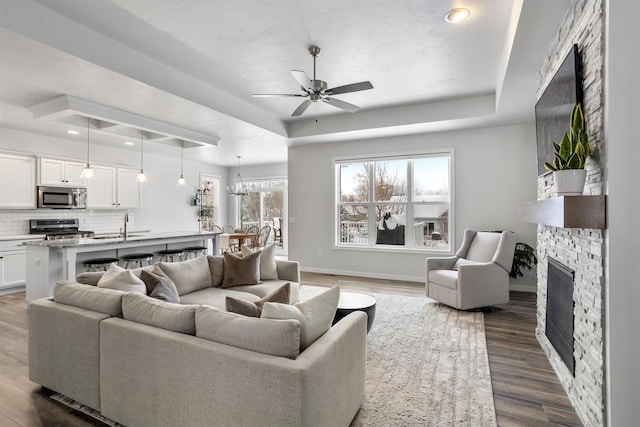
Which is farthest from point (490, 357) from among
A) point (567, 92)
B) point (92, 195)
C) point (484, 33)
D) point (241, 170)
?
point (241, 170)

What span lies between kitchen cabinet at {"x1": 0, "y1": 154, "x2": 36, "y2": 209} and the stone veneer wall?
7232mm

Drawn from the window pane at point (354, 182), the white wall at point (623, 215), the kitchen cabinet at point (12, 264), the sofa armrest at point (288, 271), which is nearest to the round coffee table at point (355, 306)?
the sofa armrest at point (288, 271)

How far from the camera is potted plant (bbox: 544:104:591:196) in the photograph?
6.20 ft

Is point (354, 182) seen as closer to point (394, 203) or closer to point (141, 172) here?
point (394, 203)

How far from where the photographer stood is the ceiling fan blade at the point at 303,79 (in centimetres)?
297

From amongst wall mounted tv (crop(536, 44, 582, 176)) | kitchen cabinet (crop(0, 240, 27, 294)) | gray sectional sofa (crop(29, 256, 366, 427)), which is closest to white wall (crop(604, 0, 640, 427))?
wall mounted tv (crop(536, 44, 582, 176))

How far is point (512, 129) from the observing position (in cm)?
532

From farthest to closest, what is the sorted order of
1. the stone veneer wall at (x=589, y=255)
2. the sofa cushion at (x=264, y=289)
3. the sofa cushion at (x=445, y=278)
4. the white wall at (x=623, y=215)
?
the sofa cushion at (x=445, y=278) < the sofa cushion at (x=264, y=289) < the stone veneer wall at (x=589, y=255) < the white wall at (x=623, y=215)

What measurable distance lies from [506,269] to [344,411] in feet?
10.8

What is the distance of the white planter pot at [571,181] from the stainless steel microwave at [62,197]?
23.3 ft

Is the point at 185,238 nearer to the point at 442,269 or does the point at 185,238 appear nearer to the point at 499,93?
the point at 442,269

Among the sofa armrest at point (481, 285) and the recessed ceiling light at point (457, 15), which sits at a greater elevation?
the recessed ceiling light at point (457, 15)

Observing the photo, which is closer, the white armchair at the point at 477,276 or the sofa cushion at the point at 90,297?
the sofa cushion at the point at 90,297

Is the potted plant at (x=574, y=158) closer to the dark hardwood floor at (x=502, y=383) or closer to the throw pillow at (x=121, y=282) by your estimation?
the dark hardwood floor at (x=502, y=383)
